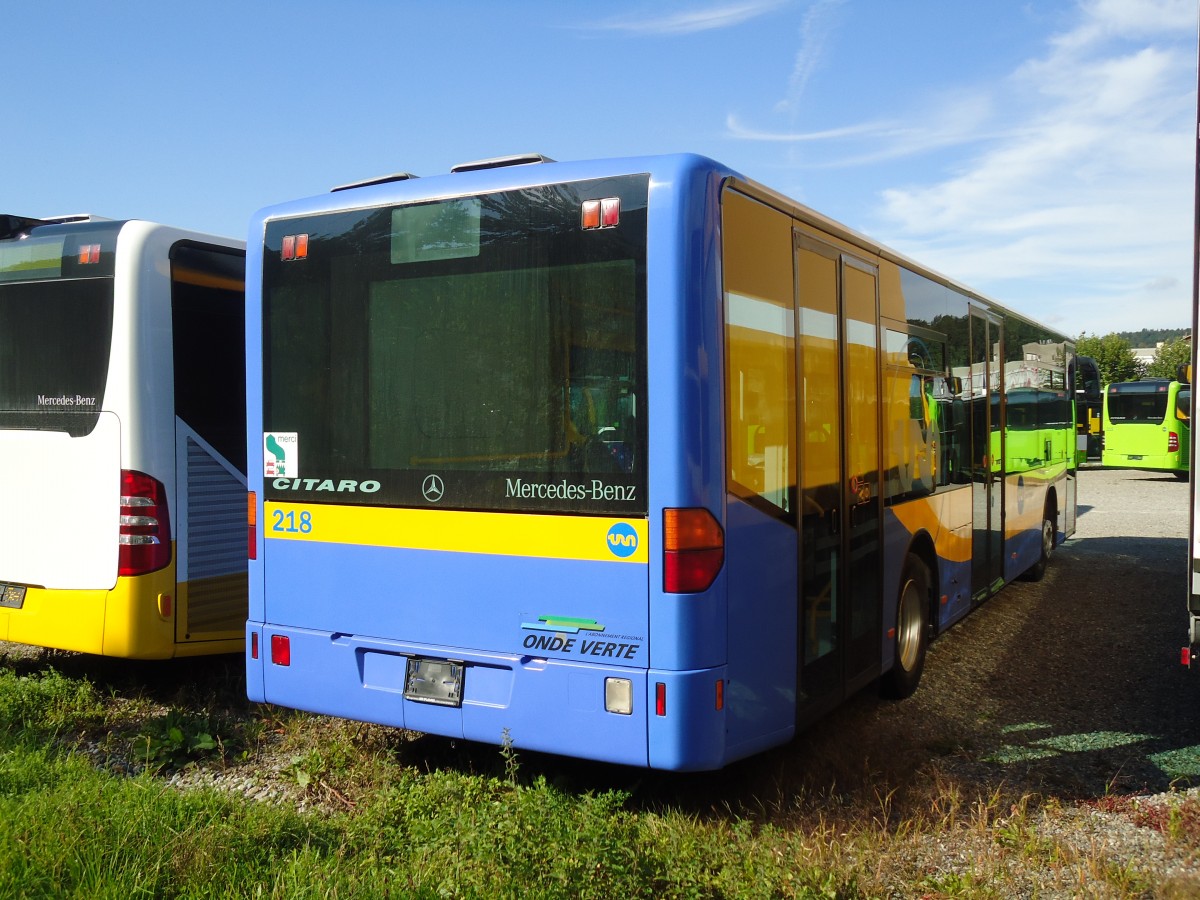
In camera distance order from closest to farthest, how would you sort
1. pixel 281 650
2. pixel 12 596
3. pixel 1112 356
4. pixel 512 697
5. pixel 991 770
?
pixel 512 697, pixel 281 650, pixel 991 770, pixel 12 596, pixel 1112 356

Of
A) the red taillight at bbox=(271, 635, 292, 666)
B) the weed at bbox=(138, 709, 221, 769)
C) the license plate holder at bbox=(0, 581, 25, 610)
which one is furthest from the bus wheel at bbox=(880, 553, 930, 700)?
the license plate holder at bbox=(0, 581, 25, 610)

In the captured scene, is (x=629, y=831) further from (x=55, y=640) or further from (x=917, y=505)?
(x=55, y=640)

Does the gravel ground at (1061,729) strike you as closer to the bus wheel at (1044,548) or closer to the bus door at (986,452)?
the bus wheel at (1044,548)

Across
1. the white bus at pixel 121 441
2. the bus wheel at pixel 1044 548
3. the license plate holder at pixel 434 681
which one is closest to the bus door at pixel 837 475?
the license plate holder at pixel 434 681

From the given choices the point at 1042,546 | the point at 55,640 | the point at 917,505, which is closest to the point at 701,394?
the point at 917,505

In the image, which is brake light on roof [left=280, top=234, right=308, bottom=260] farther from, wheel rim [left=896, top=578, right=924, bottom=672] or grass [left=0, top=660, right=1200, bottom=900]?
wheel rim [left=896, top=578, right=924, bottom=672]

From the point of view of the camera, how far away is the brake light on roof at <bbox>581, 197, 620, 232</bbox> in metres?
4.54

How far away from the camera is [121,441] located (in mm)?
6414

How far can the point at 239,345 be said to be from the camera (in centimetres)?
711

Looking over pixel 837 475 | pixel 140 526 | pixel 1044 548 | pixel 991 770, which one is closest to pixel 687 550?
pixel 837 475

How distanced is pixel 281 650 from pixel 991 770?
12.0 feet

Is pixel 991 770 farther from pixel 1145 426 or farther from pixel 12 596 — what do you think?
pixel 1145 426

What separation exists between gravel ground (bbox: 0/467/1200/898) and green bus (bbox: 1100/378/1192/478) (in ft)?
78.2

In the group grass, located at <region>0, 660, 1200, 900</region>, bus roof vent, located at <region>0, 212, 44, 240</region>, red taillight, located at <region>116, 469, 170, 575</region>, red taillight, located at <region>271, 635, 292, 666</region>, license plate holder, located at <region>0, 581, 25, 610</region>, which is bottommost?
grass, located at <region>0, 660, 1200, 900</region>
